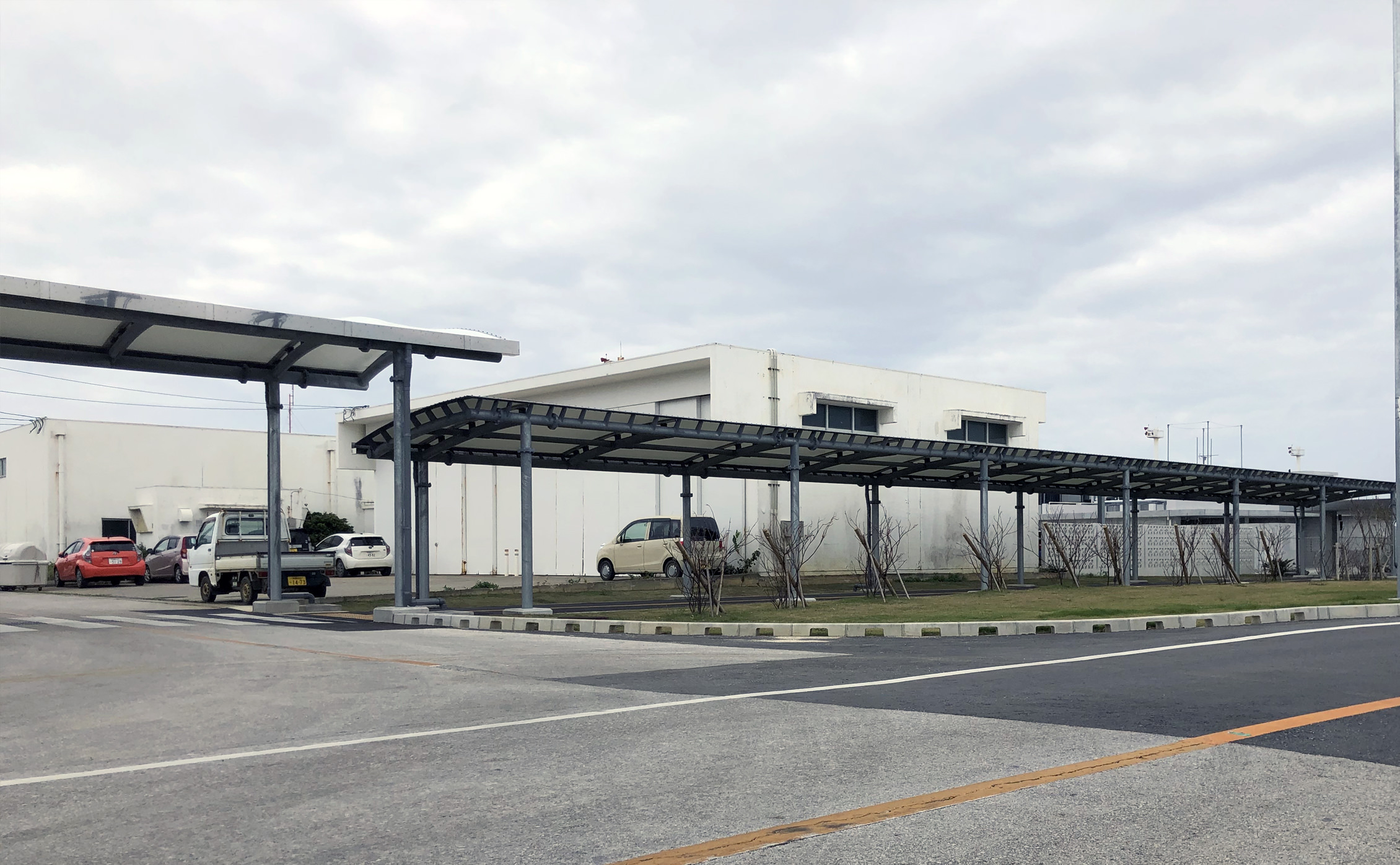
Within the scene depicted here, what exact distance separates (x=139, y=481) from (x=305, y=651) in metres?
47.8

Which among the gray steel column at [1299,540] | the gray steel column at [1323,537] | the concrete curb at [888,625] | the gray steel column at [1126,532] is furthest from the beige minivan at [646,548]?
the gray steel column at [1299,540]

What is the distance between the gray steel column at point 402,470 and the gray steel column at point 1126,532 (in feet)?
60.3

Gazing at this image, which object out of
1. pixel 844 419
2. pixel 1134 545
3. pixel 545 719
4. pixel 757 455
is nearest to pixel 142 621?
pixel 757 455

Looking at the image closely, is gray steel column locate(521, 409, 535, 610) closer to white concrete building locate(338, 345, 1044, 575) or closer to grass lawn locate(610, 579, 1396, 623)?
grass lawn locate(610, 579, 1396, 623)

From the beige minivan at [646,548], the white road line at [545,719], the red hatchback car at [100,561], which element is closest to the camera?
the white road line at [545,719]

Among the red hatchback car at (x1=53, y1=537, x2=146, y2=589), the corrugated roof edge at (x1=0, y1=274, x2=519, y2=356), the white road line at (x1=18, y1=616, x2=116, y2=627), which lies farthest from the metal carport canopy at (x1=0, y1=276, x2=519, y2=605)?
the red hatchback car at (x1=53, y1=537, x2=146, y2=589)

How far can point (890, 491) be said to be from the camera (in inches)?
1544

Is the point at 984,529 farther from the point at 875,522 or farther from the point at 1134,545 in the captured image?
the point at 1134,545

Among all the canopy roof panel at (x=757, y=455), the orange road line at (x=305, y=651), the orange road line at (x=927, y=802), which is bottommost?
the orange road line at (x=305, y=651)

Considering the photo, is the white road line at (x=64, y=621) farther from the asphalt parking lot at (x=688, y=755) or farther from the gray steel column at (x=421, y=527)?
the asphalt parking lot at (x=688, y=755)

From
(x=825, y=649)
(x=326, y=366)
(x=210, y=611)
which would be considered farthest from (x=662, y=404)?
(x=825, y=649)

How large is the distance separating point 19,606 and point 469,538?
721 inches

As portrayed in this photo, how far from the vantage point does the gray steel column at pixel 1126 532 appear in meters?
29.5

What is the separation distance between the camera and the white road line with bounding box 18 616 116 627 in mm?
19000
